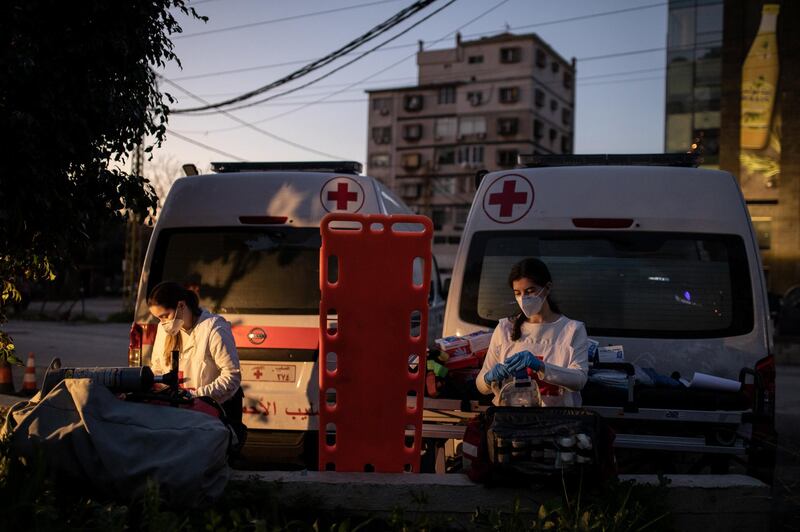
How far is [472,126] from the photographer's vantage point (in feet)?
267

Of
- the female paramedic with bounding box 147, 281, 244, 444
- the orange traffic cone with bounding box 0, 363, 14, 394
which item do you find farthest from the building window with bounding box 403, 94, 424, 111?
the female paramedic with bounding box 147, 281, 244, 444

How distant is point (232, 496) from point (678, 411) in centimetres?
260

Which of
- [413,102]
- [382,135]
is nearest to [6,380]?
[413,102]

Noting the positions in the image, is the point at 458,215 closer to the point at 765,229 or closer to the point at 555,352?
the point at 765,229

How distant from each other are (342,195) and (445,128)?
7722 centimetres

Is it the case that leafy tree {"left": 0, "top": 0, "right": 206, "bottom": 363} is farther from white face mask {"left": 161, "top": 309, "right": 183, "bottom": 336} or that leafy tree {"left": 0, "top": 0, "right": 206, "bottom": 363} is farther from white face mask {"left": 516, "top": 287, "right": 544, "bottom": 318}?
white face mask {"left": 516, "top": 287, "right": 544, "bottom": 318}

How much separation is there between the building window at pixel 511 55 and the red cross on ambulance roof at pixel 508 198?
76.0 meters

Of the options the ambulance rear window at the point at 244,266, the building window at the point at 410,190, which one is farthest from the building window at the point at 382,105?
the ambulance rear window at the point at 244,266

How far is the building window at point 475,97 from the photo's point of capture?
80750 mm

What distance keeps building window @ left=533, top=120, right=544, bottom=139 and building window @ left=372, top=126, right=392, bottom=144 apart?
15145mm

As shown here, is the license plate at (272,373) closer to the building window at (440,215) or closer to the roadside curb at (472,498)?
the roadside curb at (472,498)

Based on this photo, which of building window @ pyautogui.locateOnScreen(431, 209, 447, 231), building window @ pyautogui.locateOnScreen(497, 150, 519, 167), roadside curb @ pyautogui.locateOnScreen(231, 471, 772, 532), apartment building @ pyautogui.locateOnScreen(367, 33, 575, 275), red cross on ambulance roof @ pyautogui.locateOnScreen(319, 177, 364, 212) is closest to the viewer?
roadside curb @ pyautogui.locateOnScreen(231, 471, 772, 532)

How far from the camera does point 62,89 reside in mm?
5332

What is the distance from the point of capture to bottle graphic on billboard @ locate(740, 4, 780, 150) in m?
35.0
